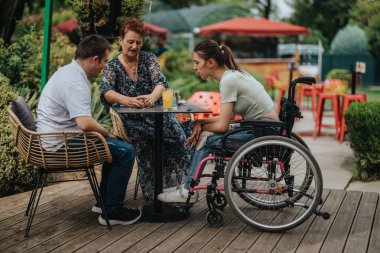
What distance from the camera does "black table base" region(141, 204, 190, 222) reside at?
14.6ft

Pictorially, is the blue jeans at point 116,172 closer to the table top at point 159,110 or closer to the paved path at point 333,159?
the table top at point 159,110

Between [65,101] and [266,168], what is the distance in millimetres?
1455

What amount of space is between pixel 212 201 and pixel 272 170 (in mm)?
474

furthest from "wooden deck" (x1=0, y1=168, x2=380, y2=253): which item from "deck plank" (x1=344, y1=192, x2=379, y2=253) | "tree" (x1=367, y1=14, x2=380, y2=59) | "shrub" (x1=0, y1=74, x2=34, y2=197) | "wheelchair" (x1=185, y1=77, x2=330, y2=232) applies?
"tree" (x1=367, y1=14, x2=380, y2=59)

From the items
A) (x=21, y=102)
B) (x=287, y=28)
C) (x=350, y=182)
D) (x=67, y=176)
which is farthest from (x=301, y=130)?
(x=287, y=28)

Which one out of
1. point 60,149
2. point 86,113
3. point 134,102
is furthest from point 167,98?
point 60,149

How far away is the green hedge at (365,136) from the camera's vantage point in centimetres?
605

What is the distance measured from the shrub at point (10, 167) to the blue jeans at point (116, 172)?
1.28 meters

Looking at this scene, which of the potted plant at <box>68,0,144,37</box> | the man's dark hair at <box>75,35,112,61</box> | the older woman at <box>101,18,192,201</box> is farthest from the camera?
the potted plant at <box>68,0,144,37</box>

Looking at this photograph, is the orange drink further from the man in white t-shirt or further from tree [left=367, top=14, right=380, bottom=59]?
tree [left=367, top=14, right=380, bottom=59]

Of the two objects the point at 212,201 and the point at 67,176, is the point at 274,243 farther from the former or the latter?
the point at 67,176

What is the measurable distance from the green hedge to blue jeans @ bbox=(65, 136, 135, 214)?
282 centimetres

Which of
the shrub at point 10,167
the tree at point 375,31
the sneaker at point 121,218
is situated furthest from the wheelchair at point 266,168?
the tree at point 375,31

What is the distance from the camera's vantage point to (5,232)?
13.6 ft
